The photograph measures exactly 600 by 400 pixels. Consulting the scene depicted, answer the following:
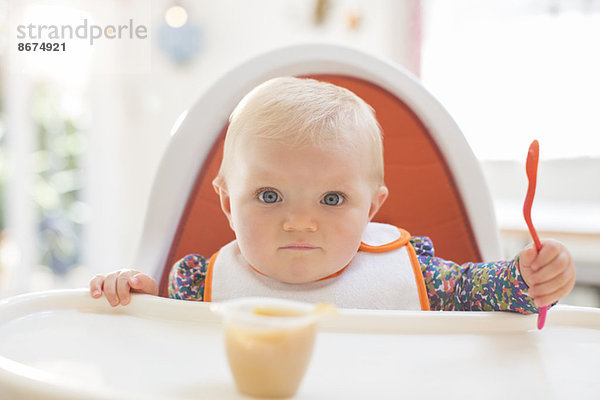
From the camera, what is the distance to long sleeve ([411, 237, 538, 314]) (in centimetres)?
77

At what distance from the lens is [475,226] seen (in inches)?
43.0

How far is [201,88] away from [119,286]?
8.37 feet

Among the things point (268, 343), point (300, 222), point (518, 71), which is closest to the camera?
point (268, 343)

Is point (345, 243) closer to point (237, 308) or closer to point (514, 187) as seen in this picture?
point (237, 308)

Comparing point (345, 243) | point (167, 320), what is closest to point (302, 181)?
point (345, 243)

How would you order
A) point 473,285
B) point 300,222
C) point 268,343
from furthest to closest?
point 473,285
point 300,222
point 268,343

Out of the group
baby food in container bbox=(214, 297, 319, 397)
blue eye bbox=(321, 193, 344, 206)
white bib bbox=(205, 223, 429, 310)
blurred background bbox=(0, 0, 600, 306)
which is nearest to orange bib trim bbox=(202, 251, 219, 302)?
white bib bbox=(205, 223, 429, 310)

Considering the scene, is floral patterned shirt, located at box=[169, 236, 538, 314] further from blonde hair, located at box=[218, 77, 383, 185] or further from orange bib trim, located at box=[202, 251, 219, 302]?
blonde hair, located at box=[218, 77, 383, 185]

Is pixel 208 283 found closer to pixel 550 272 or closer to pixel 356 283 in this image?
pixel 356 283

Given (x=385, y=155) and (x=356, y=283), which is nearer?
(x=356, y=283)

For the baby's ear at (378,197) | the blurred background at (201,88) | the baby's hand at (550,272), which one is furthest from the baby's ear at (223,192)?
the blurred background at (201,88)

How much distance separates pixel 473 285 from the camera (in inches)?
34.7

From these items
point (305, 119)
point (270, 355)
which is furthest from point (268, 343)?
point (305, 119)

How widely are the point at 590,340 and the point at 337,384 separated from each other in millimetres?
365
